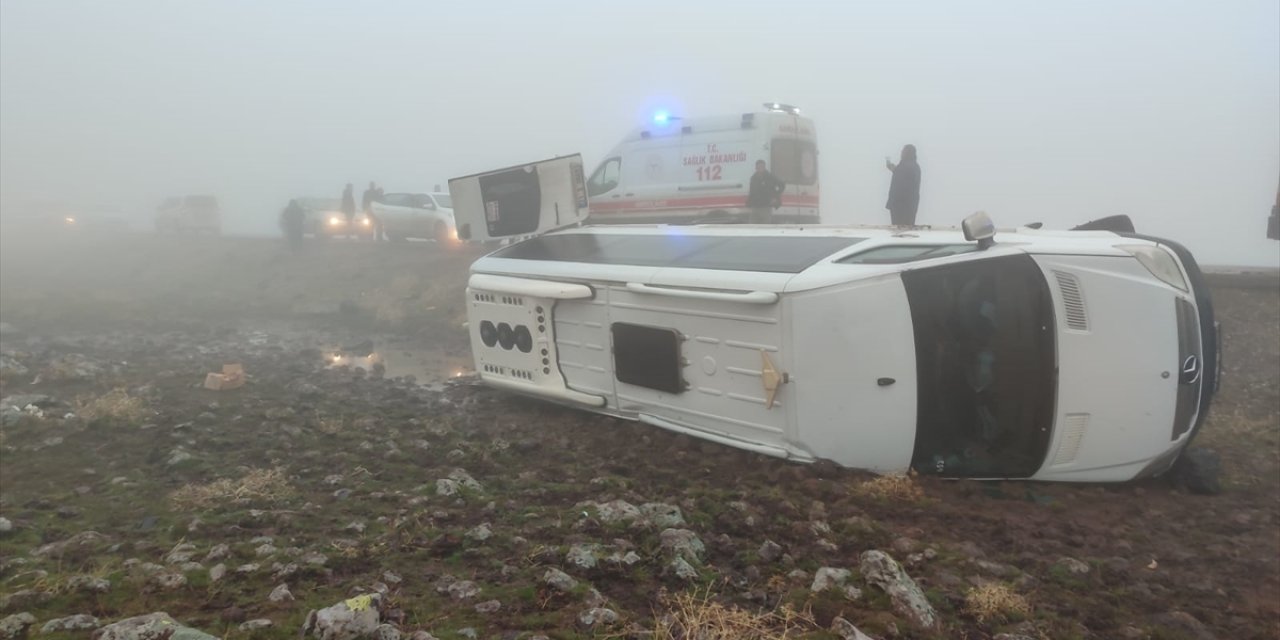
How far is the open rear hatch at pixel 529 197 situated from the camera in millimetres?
8078

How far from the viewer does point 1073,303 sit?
15.9ft

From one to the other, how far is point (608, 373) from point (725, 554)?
279 cm

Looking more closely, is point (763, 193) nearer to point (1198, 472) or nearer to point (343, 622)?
point (1198, 472)

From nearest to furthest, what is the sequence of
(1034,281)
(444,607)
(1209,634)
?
(444,607) < (1209,634) < (1034,281)

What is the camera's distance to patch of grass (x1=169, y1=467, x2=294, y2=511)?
4547 millimetres

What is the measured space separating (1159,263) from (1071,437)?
1177 mm

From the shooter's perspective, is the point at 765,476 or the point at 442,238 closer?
the point at 765,476

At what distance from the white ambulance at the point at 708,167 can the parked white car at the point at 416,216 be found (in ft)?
22.1

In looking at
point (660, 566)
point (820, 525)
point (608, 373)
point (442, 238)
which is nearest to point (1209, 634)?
point (820, 525)

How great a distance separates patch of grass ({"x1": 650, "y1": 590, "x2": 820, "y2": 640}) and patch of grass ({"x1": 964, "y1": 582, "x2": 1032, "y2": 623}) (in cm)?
76

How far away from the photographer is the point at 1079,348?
191 inches

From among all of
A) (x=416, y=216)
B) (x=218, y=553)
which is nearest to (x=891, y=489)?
(x=218, y=553)

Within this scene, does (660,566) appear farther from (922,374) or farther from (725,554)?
(922,374)

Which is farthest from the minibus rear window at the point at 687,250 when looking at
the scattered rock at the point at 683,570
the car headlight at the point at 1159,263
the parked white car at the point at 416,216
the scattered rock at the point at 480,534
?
the parked white car at the point at 416,216
